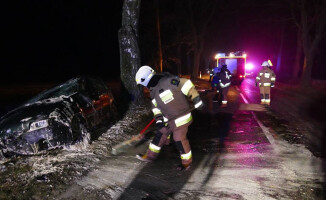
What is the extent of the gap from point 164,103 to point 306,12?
17.3 metres

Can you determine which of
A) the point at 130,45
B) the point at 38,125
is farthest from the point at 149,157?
the point at 130,45

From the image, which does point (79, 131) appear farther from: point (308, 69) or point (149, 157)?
point (308, 69)

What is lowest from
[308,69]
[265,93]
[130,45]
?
[265,93]

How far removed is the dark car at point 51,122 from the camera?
466 centimetres

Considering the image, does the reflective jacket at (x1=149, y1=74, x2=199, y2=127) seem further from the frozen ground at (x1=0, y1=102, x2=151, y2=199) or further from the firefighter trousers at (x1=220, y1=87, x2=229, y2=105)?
the firefighter trousers at (x1=220, y1=87, x2=229, y2=105)

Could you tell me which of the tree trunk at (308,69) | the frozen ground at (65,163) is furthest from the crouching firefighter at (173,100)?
the tree trunk at (308,69)

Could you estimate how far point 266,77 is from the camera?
32.6 feet

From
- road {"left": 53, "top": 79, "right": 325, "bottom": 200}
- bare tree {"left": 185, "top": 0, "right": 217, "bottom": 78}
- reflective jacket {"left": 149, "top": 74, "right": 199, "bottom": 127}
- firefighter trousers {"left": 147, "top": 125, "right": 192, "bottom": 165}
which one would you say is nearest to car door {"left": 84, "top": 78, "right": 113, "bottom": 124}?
road {"left": 53, "top": 79, "right": 325, "bottom": 200}

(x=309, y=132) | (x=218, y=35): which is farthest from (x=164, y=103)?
(x=218, y=35)

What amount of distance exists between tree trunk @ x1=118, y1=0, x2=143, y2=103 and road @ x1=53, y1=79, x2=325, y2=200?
4.14m

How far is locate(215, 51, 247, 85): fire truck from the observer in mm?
21109

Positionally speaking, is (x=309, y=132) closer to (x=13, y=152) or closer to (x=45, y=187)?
(x=45, y=187)

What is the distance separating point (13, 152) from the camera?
4695 millimetres

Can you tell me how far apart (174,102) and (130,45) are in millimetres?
5749
